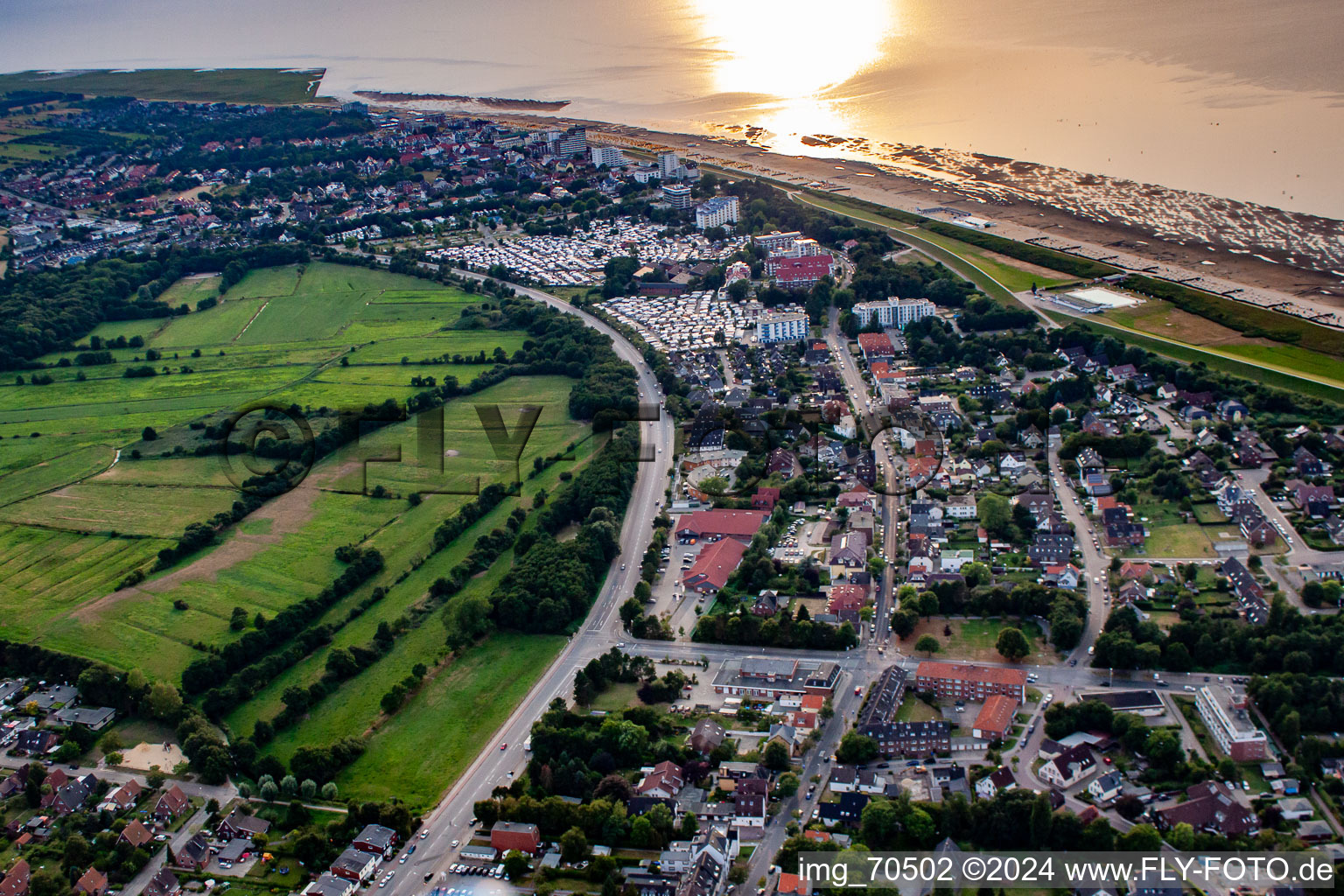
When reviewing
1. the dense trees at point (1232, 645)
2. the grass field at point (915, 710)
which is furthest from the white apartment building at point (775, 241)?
the grass field at point (915, 710)

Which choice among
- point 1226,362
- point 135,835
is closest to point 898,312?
point 1226,362

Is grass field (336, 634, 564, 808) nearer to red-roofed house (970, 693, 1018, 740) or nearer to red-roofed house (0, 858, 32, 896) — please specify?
red-roofed house (0, 858, 32, 896)

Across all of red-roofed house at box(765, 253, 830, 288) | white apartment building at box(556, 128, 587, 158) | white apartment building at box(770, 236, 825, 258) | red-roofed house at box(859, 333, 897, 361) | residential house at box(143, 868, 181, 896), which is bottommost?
residential house at box(143, 868, 181, 896)

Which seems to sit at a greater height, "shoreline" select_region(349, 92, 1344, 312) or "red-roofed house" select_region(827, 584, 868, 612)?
"shoreline" select_region(349, 92, 1344, 312)

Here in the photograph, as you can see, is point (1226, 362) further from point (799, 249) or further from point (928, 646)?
point (799, 249)

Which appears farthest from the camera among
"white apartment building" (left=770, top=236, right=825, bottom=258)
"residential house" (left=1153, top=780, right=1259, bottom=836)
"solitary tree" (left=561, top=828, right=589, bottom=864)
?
"white apartment building" (left=770, top=236, right=825, bottom=258)

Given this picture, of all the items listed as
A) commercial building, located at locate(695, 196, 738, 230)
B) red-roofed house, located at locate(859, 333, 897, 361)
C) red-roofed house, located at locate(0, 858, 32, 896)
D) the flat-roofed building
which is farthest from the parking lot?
commercial building, located at locate(695, 196, 738, 230)
